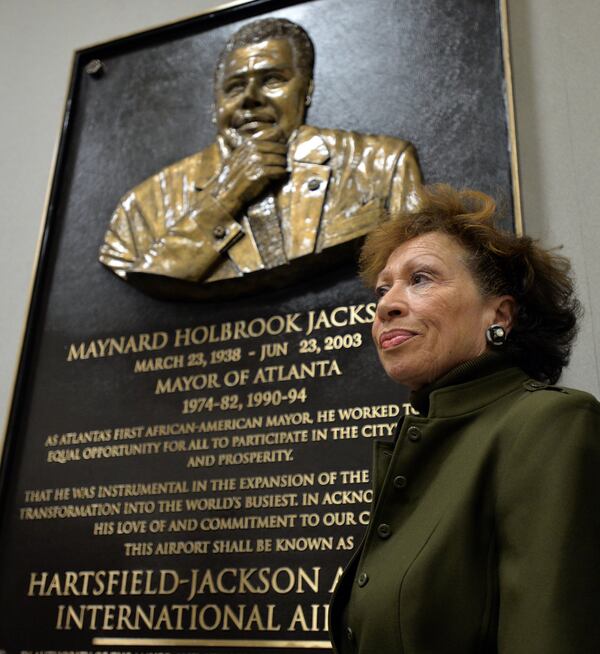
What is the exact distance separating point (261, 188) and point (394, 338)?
59.8 inches

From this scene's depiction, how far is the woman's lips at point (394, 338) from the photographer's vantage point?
180cm

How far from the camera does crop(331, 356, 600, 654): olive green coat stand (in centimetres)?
126

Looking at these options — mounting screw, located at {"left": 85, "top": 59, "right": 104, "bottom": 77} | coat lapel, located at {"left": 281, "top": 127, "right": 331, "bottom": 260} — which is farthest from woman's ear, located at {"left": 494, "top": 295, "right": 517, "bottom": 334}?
mounting screw, located at {"left": 85, "top": 59, "right": 104, "bottom": 77}

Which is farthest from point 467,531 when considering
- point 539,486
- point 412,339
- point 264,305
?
point 264,305

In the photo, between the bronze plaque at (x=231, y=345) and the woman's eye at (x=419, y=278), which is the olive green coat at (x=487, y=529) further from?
the bronze plaque at (x=231, y=345)

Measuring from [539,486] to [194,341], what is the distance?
2.01m

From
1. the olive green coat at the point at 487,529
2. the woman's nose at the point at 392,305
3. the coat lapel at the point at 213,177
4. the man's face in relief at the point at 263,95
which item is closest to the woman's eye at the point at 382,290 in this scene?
the woman's nose at the point at 392,305

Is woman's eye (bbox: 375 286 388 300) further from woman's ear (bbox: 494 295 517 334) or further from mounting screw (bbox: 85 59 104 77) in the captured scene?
mounting screw (bbox: 85 59 104 77)

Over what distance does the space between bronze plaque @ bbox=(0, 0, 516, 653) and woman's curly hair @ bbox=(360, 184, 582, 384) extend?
0.94m

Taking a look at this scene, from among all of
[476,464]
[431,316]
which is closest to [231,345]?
[431,316]

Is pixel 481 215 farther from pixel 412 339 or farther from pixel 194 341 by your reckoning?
pixel 194 341

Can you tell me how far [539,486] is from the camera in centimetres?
134

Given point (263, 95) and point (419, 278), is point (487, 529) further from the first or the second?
point (263, 95)

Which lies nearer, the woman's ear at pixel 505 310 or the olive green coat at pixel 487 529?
the olive green coat at pixel 487 529
